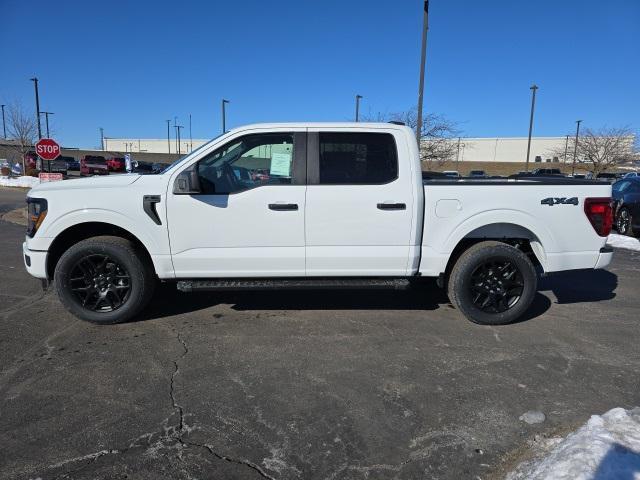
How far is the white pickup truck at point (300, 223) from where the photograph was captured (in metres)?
4.43

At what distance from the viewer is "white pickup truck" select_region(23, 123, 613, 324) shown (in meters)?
4.43

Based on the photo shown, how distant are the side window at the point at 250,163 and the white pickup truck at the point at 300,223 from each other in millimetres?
11

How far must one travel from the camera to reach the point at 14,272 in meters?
6.77

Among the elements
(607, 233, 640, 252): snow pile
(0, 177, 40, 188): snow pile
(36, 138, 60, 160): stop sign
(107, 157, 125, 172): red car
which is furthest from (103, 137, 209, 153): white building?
(607, 233, 640, 252): snow pile

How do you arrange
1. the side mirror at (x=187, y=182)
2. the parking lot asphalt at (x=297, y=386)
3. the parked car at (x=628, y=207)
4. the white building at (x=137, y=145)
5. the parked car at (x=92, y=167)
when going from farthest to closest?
1. the white building at (x=137, y=145)
2. the parked car at (x=92, y=167)
3. the parked car at (x=628, y=207)
4. the side mirror at (x=187, y=182)
5. the parking lot asphalt at (x=297, y=386)

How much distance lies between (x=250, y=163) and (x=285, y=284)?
4.17ft

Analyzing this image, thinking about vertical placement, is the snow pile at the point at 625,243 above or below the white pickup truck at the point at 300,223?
below

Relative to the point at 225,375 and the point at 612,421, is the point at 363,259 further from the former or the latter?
the point at 612,421

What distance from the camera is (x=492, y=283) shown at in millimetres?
4754

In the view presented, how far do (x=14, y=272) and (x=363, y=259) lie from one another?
546 cm

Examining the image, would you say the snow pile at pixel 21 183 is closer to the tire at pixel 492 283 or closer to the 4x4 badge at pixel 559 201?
the tire at pixel 492 283

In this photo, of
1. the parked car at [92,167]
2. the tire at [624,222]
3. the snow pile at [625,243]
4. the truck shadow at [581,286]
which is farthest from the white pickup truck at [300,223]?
the parked car at [92,167]

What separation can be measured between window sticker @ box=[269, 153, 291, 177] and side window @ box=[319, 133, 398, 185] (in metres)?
0.33

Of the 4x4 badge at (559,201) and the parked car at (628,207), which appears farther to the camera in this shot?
the parked car at (628,207)
